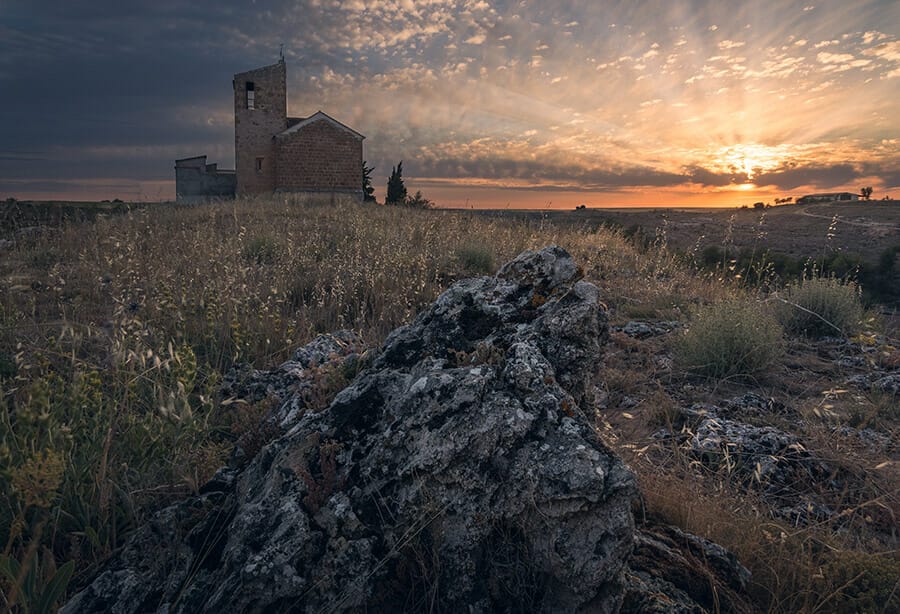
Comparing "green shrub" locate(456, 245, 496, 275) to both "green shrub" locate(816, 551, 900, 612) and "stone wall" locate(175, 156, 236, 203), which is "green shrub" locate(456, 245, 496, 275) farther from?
"stone wall" locate(175, 156, 236, 203)

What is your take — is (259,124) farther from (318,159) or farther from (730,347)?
(730,347)

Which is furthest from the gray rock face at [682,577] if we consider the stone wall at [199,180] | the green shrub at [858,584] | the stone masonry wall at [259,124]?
the stone wall at [199,180]

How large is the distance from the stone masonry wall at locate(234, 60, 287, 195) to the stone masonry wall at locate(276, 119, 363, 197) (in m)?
1.17

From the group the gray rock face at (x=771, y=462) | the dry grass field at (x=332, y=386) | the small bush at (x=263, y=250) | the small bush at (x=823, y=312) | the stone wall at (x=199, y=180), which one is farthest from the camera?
the stone wall at (x=199, y=180)

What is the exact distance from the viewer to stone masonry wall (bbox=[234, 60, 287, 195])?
101 ft

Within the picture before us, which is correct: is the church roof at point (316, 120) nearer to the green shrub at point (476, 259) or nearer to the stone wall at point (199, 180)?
the stone wall at point (199, 180)

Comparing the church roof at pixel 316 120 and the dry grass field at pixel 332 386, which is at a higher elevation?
the church roof at pixel 316 120

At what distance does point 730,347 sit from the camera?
454cm

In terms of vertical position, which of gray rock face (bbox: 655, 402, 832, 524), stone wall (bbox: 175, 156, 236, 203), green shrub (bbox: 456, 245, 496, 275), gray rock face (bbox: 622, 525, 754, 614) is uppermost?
stone wall (bbox: 175, 156, 236, 203)

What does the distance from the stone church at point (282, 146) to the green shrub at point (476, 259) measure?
2470 cm

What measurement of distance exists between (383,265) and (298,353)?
319 centimetres

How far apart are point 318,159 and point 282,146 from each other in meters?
2.23

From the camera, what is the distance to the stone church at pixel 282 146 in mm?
30688

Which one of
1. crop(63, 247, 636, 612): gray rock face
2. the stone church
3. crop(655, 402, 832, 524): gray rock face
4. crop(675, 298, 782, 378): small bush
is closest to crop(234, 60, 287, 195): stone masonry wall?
the stone church
